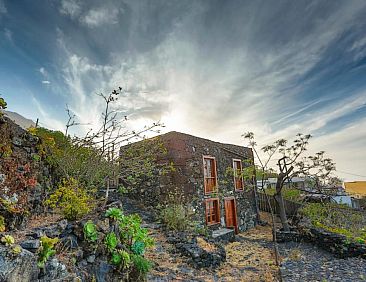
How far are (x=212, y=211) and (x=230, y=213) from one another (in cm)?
181

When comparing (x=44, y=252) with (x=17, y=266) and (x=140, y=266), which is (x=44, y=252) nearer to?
(x=17, y=266)

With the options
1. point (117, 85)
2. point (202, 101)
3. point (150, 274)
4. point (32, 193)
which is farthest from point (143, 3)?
point (150, 274)

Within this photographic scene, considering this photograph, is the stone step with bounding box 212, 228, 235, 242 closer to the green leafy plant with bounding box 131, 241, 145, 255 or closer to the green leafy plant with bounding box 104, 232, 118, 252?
the green leafy plant with bounding box 131, 241, 145, 255

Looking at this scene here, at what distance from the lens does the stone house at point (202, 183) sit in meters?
10.1

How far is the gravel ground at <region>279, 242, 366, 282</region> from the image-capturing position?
18.8 feet

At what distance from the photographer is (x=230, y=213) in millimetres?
12539

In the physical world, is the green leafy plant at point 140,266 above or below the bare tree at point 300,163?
below

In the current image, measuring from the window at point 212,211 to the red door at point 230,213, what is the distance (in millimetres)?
970

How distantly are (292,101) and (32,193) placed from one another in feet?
28.1

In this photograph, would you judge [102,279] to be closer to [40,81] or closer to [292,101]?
[40,81]

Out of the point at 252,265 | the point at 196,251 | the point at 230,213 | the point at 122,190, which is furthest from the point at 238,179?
the point at 196,251

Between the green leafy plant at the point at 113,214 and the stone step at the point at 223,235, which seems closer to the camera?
the green leafy plant at the point at 113,214

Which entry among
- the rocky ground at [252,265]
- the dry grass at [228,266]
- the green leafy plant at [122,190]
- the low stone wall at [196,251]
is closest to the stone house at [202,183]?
the green leafy plant at [122,190]

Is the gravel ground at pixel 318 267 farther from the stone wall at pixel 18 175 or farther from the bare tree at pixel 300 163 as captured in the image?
the stone wall at pixel 18 175
